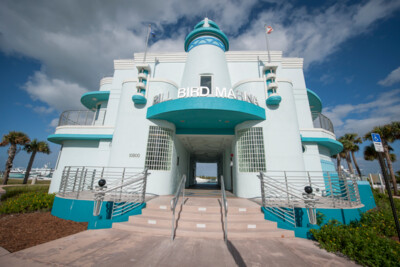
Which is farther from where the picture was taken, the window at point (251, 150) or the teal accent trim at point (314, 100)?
the teal accent trim at point (314, 100)

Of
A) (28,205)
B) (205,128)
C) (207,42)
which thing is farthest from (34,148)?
(207,42)

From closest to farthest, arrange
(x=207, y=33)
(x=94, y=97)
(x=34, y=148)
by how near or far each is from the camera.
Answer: (x=207, y=33), (x=94, y=97), (x=34, y=148)

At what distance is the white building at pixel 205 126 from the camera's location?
9422 mm

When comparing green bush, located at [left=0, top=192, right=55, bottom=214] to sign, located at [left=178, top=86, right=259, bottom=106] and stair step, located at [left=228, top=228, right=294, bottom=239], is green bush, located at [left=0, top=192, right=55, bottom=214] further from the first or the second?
stair step, located at [left=228, top=228, right=294, bottom=239]

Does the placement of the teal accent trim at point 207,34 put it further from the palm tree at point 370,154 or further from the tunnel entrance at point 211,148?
the palm tree at point 370,154

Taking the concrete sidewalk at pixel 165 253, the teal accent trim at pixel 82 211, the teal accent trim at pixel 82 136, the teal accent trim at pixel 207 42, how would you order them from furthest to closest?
the teal accent trim at pixel 207 42 → the teal accent trim at pixel 82 136 → the teal accent trim at pixel 82 211 → the concrete sidewalk at pixel 165 253

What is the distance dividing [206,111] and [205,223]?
224 inches

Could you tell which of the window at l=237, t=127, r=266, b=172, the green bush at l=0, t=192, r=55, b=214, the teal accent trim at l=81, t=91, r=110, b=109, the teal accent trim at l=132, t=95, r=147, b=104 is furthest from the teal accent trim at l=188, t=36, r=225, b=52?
the green bush at l=0, t=192, r=55, b=214

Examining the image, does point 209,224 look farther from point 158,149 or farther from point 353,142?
Result: point 353,142

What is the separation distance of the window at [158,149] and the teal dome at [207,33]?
32.7 feet

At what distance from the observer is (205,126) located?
1171cm

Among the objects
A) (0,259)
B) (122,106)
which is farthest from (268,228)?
(122,106)

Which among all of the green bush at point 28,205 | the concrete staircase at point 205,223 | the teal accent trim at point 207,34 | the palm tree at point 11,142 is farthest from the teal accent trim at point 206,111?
the palm tree at point 11,142

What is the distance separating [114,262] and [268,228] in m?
4.75
